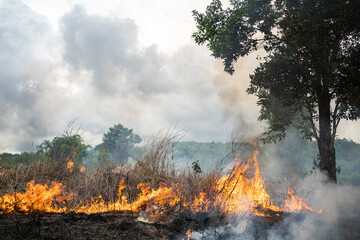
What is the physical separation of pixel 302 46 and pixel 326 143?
425 centimetres

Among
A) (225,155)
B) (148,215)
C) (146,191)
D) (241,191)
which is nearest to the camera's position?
(148,215)

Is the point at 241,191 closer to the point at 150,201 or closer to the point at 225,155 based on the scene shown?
the point at 150,201

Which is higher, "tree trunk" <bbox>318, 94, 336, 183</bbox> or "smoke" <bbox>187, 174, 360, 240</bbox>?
"tree trunk" <bbox>318, 94, 336, 183</bbox>

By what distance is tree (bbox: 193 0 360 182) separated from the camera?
10.1m

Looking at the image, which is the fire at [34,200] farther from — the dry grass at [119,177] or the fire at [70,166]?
the fire at [70,166]

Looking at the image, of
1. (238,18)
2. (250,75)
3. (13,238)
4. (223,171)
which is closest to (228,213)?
(223,171)

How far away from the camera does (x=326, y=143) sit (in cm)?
1091

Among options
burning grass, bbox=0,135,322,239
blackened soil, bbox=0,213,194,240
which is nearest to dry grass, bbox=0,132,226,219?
burning grass, bbox=0,135,322,239

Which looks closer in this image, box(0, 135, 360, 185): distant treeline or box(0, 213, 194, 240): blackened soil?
box(0, 213, 194, 240): blackened soil

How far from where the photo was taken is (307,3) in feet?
35.2

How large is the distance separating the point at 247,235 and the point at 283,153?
99.4 feet

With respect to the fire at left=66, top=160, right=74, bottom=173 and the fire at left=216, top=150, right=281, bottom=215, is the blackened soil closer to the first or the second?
the fire at left=216, top=150, right=281, bottom=215

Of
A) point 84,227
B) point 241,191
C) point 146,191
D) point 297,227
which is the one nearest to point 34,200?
point 84,227

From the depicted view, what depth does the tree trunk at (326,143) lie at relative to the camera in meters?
10.7
